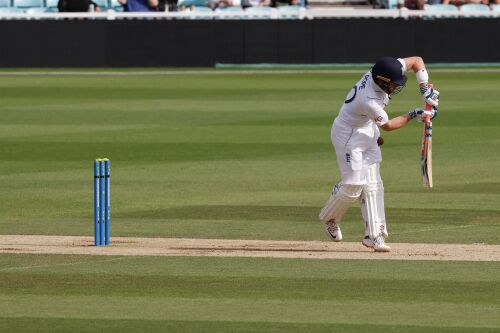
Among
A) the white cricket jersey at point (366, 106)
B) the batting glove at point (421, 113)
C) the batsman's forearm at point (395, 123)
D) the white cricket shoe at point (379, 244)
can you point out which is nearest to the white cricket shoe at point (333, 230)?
the white cricket shoe at point (379, 244)

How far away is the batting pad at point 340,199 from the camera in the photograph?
491 inches

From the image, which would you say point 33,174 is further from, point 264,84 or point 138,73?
point 138,73

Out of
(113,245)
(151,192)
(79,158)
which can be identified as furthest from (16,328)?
(79,158)

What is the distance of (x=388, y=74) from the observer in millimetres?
12094

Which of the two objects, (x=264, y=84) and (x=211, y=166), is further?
(x=264, y=84)

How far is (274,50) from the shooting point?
36.4 metres

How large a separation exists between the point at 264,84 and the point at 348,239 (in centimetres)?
1825

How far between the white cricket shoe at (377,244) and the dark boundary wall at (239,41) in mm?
23675

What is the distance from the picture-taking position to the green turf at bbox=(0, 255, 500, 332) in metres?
9.41

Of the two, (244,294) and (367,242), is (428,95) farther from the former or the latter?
(244,294)

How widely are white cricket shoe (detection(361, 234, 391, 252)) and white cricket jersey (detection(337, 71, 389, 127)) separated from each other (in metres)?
0.93

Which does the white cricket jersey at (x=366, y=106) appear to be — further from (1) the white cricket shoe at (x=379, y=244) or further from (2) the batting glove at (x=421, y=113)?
(1) the white cricket shoe at (x=379, y=244)

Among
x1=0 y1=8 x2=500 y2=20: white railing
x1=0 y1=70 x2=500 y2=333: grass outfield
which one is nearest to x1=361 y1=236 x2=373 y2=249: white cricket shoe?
x1=0 y1=70 x2=500 y2=333: grass outfield

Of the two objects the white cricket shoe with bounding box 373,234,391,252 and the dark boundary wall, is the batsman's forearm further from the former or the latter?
the dark boundary wall
